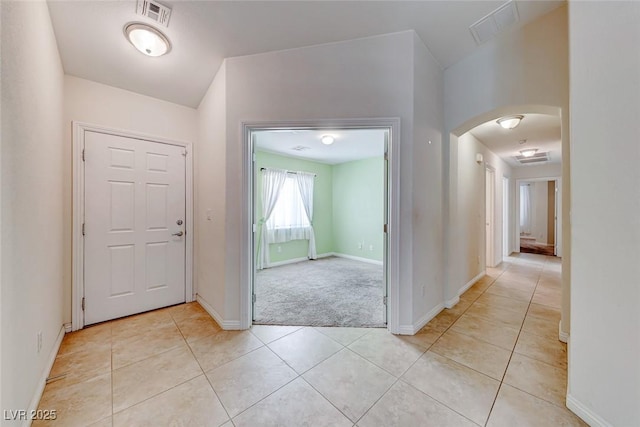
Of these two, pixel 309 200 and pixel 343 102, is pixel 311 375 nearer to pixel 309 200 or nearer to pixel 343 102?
pixel 343 102

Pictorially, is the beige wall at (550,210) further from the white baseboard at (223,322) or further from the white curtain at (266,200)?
the white baseboard at (223,322)

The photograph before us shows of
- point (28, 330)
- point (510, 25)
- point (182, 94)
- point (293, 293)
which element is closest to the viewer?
point (28, 330)

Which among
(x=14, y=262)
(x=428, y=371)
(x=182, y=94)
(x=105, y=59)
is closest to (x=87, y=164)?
(x=105, y=59)

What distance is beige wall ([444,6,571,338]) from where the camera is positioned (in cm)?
193

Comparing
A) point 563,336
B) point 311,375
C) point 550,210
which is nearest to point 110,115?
point 311,375

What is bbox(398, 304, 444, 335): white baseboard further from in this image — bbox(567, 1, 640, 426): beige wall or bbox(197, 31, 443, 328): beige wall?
bbox(567, 1, 640, 426): beige wall

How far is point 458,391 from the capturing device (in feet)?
4.79

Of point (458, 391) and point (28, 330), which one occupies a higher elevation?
point (28, 330)

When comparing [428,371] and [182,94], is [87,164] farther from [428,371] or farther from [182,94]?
[428,371]

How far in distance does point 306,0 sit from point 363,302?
2986 mm

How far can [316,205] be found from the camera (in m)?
5.75

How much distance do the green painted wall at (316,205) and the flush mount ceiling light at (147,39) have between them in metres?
2.72

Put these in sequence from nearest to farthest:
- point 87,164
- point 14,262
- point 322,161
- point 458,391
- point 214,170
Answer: point 14,262 < point 458,391 < point 87,164 < point 214,170 < point 322,161

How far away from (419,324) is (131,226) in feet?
10.4
